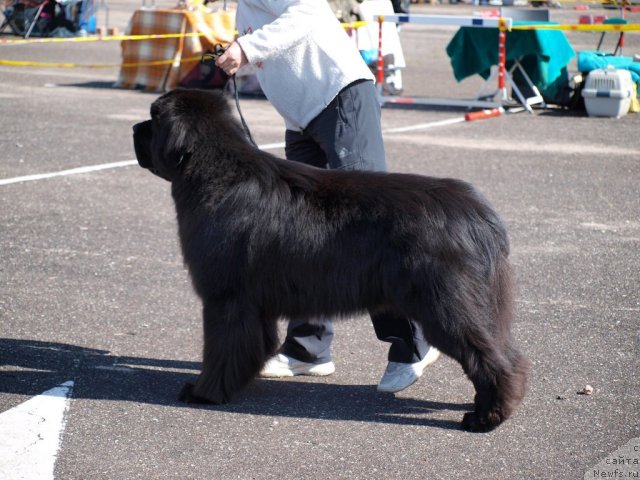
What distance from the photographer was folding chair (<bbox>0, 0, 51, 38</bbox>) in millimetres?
21578

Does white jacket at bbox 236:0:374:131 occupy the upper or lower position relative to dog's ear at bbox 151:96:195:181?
upper

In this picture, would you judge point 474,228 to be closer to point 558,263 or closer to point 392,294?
point 392,294

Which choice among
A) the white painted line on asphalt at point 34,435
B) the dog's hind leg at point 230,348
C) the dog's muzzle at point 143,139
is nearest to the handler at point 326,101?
the dog's hind leg at point 230,348

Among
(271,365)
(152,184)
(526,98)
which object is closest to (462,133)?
(526,98)

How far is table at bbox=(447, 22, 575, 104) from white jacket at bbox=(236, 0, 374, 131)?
9.09 meters

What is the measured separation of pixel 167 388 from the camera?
4.43 m

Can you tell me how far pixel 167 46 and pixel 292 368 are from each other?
11065 millimetres

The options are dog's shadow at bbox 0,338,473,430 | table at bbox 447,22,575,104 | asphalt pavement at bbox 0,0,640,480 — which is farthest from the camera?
table at bbox 447,22,575,104

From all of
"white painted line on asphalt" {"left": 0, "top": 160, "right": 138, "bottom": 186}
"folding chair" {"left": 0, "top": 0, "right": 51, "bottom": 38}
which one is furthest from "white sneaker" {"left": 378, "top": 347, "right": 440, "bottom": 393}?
"folding chair" {"left": 0, "top": 0, "right": 51, "bottom": 38}

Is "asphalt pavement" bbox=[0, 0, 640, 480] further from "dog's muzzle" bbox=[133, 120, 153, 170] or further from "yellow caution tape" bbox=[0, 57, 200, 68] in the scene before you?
"yellow caution tape" bbox=[0, 57, 200, 68]

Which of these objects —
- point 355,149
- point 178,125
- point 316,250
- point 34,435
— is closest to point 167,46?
point 355,149

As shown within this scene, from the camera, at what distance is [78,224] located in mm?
7223

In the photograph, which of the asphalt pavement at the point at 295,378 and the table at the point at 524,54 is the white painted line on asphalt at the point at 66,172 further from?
the table at the point at 524,54

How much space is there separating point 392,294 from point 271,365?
1020mm
